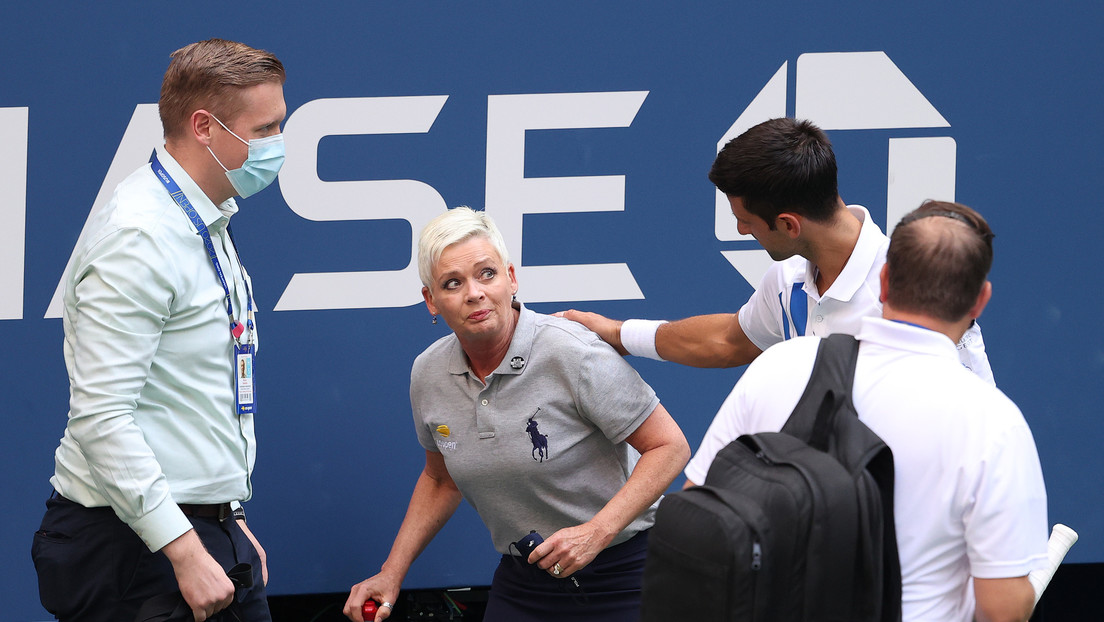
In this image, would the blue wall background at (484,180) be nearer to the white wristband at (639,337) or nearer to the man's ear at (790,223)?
the white wristband at (639,337)

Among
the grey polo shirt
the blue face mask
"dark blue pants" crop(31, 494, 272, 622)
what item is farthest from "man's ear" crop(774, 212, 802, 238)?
"dark blue pants" crop(31, 494, 272, 622)

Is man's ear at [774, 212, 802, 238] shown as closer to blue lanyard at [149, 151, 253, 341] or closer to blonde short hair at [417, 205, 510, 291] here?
blonde short hair at [417, 205, 510, 291]

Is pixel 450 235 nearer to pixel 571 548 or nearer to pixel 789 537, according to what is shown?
pixel 571 548

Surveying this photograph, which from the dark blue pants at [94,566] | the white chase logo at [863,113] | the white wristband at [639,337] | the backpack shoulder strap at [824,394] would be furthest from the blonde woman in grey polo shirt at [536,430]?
the white chase logo at [863,113]

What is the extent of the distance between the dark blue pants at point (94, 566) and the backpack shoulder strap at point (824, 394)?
3.46 feet

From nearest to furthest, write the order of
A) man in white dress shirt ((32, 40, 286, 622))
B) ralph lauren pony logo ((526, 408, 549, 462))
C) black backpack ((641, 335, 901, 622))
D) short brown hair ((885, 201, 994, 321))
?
black backpack ((641, 335, 901, 622)) → short brown hair ((885, 201, 994, 321)) → man in white dress shirt ((32, 40, 286, 622)) → ralph lauren pony logo ((526, 408, 549, 462))

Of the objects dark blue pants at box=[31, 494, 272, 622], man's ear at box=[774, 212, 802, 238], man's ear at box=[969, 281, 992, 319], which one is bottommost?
dark blue pants at box=[31, 494, 272, 622]

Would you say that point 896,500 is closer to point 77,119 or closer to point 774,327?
point 774,327

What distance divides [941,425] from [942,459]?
42 millimetres

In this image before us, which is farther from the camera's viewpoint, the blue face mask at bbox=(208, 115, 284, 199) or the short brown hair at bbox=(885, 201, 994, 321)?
the blue face mask at bbox=(208, 115, 284, 199)

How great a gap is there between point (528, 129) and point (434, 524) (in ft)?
3.38

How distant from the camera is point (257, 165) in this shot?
1.82 m

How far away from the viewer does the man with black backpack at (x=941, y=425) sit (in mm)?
1208

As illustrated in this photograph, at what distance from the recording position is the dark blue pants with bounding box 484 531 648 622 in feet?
6.43
